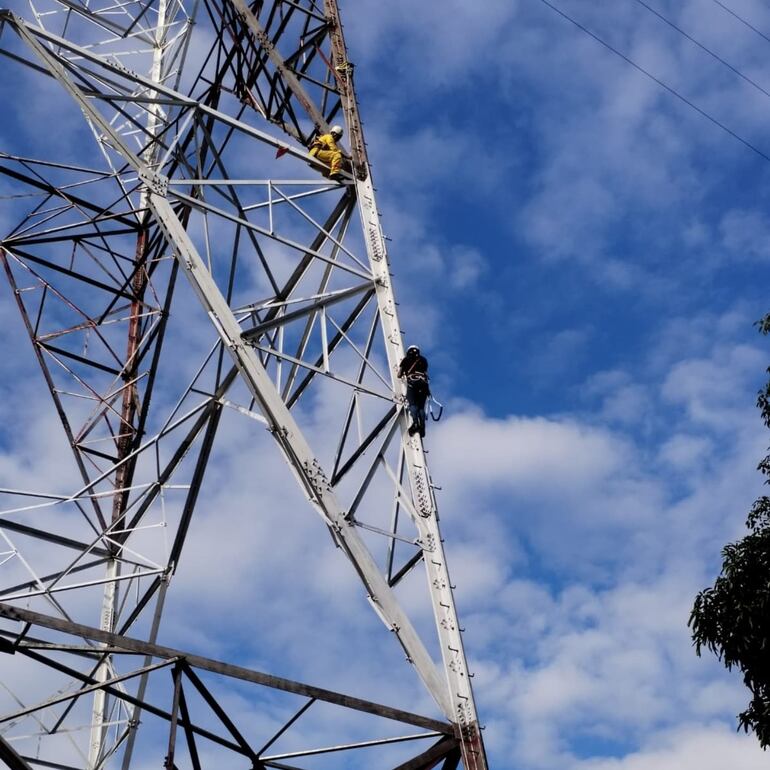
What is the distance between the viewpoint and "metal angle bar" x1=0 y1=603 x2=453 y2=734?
33.1ft

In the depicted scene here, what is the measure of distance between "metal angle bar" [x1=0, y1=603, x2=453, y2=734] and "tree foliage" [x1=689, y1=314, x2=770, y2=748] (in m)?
9.55

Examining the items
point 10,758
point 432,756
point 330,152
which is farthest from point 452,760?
point 330,152

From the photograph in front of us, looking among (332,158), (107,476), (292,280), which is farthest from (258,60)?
(107,476)

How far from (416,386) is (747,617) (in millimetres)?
9203

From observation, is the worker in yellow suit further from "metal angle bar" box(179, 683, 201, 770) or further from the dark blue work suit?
"metal angle bar" box(179, 683, 201, 770)

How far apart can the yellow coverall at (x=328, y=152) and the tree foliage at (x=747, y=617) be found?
10.5m

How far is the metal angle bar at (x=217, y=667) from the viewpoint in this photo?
1009 centimetres

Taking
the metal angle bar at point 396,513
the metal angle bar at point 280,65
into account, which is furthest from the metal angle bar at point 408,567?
the metal angle bar at point 280,65

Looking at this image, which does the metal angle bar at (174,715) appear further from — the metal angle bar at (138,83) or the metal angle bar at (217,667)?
the metal angle bar at (138,83)

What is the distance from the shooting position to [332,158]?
50.6 ft

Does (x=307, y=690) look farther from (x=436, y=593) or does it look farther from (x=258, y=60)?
(x=258, y=60)

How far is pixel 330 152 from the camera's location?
1547cm

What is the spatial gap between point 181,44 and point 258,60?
3.28 m

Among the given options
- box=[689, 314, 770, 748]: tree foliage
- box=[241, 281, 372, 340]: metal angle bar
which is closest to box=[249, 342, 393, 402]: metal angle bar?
box=[241, 281, 372, 340]: metal angle bar
